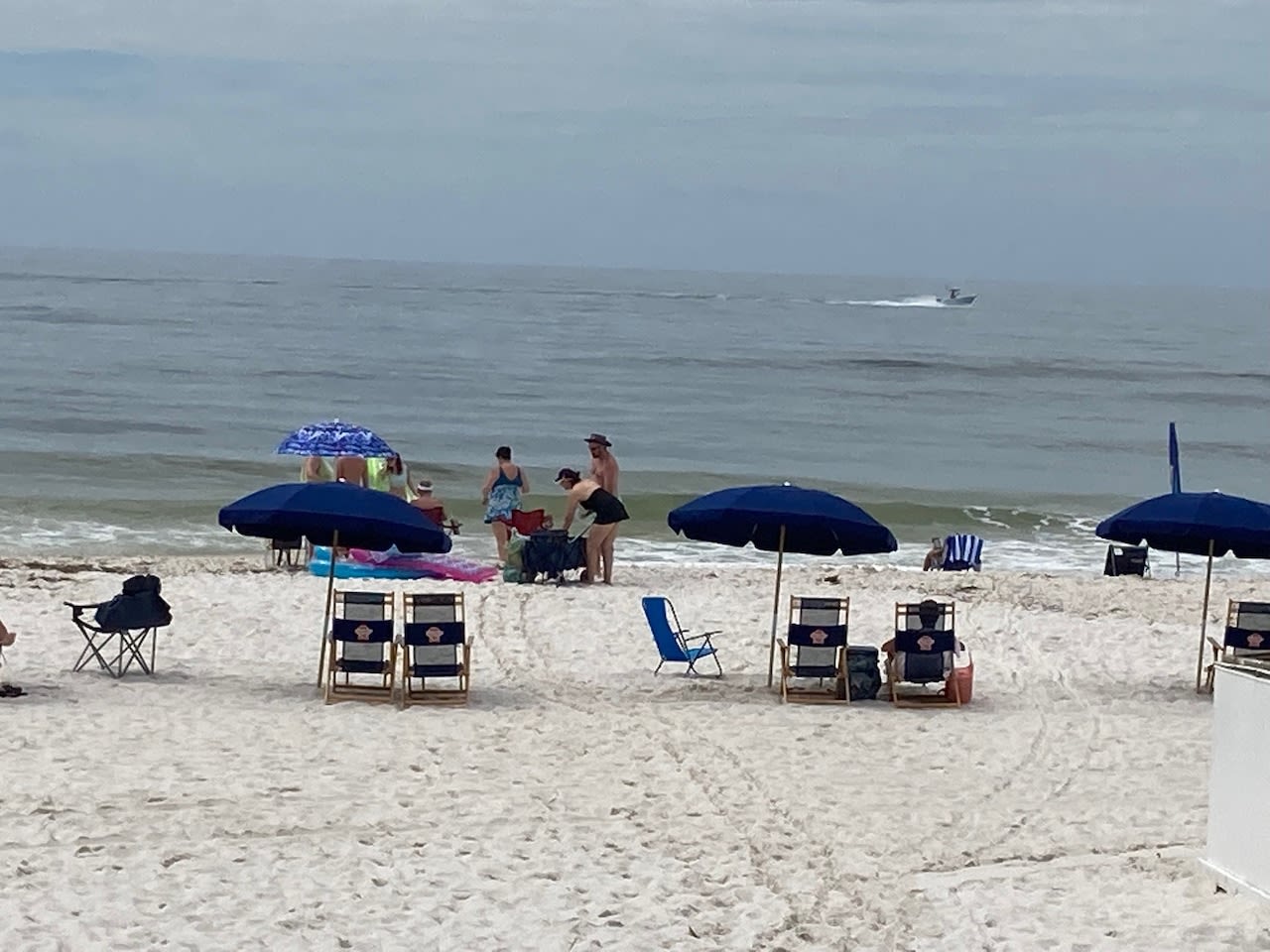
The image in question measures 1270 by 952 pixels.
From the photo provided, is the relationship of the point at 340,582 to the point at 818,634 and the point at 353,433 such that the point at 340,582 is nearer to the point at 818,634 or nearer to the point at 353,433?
the point at 353,433

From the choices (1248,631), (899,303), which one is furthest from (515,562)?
(899,303)

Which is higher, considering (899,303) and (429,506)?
(899,303)

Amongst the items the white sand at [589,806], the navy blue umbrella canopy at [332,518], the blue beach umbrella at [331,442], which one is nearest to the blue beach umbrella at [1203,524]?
the white sand at [589,806]

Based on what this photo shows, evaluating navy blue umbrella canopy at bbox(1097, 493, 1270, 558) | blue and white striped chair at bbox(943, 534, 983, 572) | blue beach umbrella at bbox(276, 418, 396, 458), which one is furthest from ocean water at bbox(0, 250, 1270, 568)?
navy blue umbrella canopy at bbox(1097, 493, 1270, 558)

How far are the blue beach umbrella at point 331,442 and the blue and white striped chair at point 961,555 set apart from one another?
652 cm

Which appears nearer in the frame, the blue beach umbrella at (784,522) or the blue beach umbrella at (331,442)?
the blue beach umbrella at (784,522)

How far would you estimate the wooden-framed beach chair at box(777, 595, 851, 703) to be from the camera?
11219mm

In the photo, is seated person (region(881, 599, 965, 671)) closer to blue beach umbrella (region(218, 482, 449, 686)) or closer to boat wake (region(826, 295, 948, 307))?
blue beach umbrella (region(218, 482, 449, 686))

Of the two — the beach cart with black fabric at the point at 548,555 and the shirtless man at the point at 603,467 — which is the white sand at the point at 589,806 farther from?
the shirtless man at the point at 603,467

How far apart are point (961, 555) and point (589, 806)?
11793mm

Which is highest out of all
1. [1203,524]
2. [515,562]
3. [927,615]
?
[1203,524]

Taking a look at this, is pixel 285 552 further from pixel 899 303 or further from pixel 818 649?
pixel 899 303

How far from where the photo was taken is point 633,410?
141 feet

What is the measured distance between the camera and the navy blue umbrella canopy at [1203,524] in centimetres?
1142
